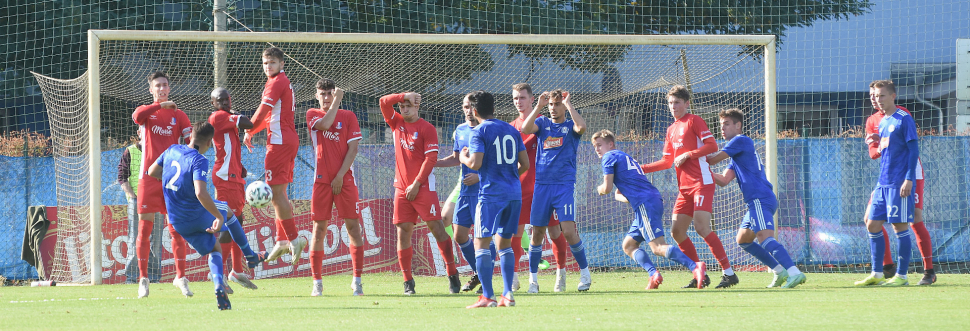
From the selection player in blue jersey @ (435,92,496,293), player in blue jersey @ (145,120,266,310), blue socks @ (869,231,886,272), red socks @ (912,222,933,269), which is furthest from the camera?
red socks @ (912,222,933,269)

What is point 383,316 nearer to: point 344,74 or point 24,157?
point 344,74

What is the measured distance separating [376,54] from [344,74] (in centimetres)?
72

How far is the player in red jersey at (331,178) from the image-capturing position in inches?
305

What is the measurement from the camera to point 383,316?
5543 millimetres

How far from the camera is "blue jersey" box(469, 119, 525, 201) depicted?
19.1 ft

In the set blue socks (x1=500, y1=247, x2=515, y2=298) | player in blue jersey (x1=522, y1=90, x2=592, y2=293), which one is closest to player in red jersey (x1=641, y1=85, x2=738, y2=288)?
player in blue jersey (x1=522, y1=90, x2=592, y2=293)

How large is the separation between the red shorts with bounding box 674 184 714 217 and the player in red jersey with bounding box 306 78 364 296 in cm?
318

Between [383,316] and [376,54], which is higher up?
[376,54]

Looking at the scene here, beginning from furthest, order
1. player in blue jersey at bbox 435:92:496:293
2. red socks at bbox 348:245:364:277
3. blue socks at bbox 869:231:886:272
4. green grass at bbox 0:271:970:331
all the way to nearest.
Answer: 1. blue socks at bbox 869:231:886:272
2. red socks at bbox 348:245:364:277
3. player in blue jersey at bbox 435:92:496:293
4. green grass at bbox 0:271:970:331

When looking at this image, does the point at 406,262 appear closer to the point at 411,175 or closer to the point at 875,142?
the point at 411,175

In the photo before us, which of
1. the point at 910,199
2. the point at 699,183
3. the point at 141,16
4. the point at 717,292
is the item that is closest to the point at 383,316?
the point at 717,292

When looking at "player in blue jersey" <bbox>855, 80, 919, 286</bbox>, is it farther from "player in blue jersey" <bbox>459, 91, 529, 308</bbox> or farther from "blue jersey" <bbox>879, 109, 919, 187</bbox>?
"player in blue jersey" <bbox>459, 91, 529, 308</bbox>

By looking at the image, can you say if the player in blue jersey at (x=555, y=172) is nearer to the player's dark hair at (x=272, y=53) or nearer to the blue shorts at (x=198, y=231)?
the player's dark hair at (x=272, y=53)

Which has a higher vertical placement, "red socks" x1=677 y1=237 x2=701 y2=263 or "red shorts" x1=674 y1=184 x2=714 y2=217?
"red shorts" x1=674 y1=184 x2=714 y2=217
